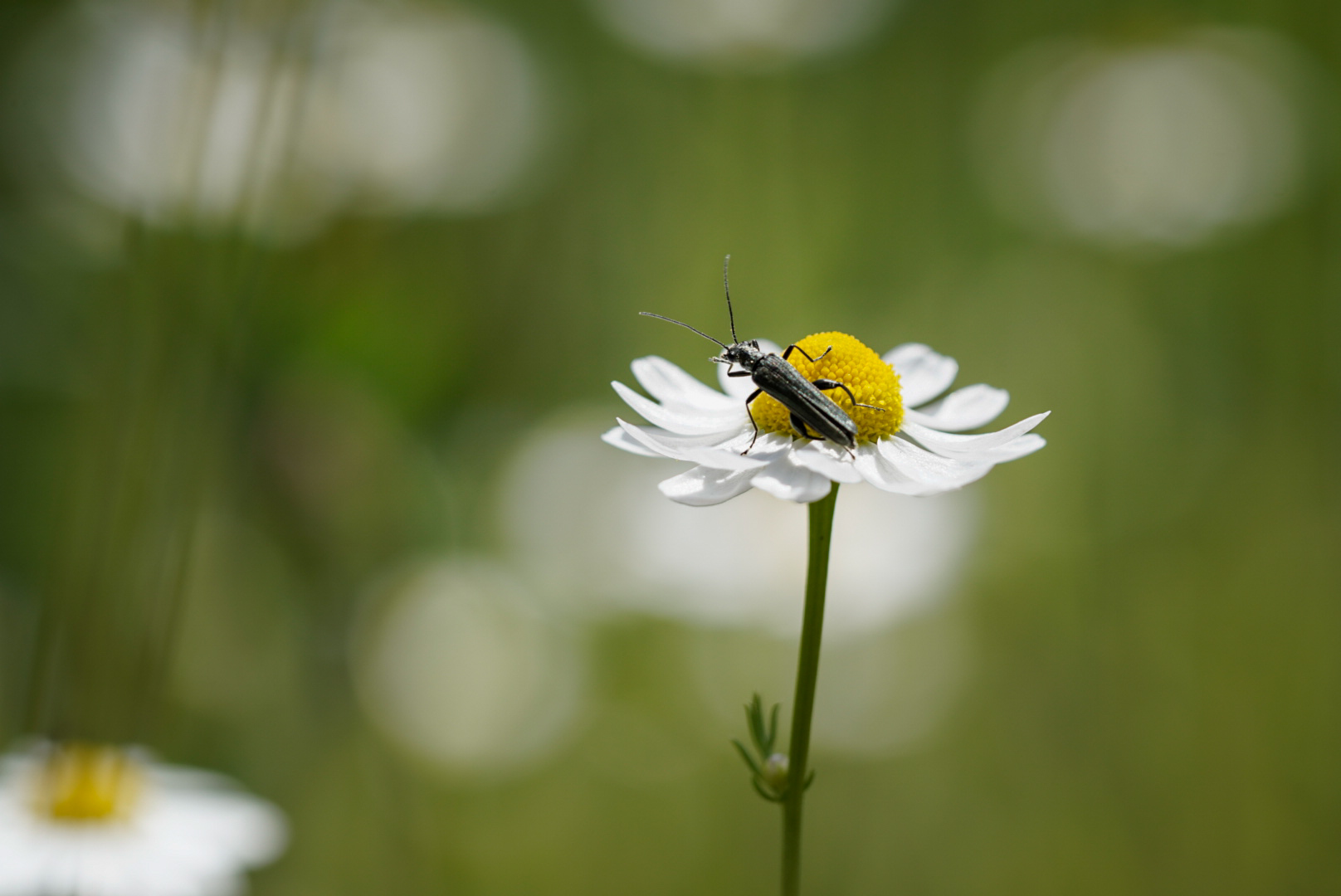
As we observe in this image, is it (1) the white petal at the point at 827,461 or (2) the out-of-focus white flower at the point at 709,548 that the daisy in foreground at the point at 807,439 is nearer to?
(1) the white petal at the point at 827,461

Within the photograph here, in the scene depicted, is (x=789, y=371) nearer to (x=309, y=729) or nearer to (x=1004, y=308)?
(x=309, y=729)

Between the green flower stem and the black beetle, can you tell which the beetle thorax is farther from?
the green flower stem

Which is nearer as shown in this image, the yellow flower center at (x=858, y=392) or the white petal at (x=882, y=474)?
the white petal at (x=882, y=474)

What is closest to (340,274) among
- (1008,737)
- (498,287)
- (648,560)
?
(498,287)

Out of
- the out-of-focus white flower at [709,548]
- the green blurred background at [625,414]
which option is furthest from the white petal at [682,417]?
the out-of-focus white flower at [709,548]

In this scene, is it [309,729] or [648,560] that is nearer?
[309,729]

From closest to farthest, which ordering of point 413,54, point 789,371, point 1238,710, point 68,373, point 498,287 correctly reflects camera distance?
point 789,371 < point 1238,710 < point 68,373 < point 498,287 < point 413,54

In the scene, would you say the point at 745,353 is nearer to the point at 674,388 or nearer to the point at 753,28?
the point at 674,388
